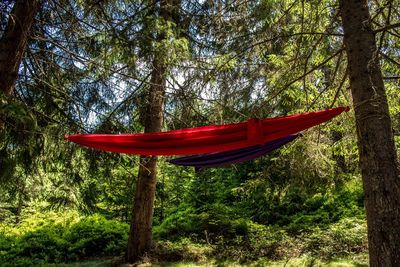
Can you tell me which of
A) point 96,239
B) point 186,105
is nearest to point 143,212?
point 96,239

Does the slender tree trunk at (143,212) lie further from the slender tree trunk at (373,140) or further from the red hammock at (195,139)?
the slender tree trunk at (373,140)

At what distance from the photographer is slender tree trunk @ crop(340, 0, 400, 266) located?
2.13 meters

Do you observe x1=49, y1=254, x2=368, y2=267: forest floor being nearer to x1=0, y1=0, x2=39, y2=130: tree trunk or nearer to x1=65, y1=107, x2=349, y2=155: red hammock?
x1=65, y1=107, x2=349, y2=155: red hammock

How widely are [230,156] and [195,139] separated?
26.1 inches

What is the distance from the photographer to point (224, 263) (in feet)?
15.9

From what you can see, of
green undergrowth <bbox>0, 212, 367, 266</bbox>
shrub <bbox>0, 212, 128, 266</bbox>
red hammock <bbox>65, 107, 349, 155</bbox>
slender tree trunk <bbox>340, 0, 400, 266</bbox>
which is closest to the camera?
slender tree trunk <bbox>340, 0, 400, 266</bbox>

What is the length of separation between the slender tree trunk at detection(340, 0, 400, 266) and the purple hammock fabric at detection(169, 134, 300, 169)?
84cm

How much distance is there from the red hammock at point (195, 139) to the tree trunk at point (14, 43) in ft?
2.36

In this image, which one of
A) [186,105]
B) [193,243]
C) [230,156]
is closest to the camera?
[230,156]

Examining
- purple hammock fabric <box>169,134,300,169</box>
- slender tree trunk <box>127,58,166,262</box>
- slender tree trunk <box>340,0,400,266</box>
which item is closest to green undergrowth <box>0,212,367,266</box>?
slender tree trunk <box>127,58,166,262</box>

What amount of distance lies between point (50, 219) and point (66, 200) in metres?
1.48

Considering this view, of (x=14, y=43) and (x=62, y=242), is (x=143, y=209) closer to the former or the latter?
(x=62, y=242)

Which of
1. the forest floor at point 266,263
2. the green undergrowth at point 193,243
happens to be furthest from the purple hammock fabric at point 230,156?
the green undergrowth at point 193,243

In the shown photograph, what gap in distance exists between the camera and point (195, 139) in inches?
108
